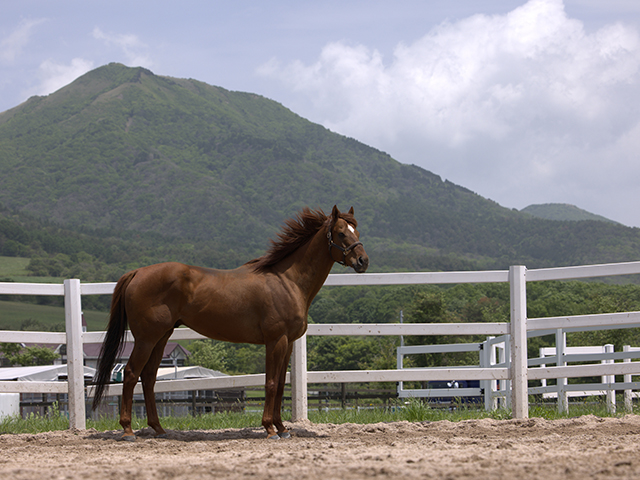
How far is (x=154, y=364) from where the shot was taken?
18.9ft

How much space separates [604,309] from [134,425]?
5607 cm

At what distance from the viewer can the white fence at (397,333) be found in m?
6.16

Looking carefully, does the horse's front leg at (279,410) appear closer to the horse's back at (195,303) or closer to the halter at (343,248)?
the horse's back at (195,303)

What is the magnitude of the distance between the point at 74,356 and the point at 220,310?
5.86 ft

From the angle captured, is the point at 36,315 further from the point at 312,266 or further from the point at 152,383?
the point at 312,266

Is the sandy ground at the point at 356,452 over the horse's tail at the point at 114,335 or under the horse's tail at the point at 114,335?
under

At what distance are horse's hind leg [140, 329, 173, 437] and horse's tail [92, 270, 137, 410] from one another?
0.31 meters

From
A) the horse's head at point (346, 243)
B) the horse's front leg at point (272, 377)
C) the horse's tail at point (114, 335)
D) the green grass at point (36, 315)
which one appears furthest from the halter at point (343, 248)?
the green grass at point (36, 315)

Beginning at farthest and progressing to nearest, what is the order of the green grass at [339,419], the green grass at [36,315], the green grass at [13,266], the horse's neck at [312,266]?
the green grass at [13,266] → the green grass at [36,315] → the green grass at [339,419] → the horse's neck at [312,266]

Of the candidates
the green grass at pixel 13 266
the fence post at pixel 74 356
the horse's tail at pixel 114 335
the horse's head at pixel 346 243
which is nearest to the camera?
the horse's head at pixel 346 243

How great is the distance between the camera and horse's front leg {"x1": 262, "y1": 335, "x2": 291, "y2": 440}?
17.6 ft

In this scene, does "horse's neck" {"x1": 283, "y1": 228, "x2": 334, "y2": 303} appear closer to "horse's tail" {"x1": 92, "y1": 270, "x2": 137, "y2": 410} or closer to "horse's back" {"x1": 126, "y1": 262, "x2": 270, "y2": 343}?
"horse's back" {"x1": 126, "y1": 262, "x2": 270, "y2": 343}

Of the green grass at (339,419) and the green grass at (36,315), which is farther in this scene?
the green grass at (36,315)

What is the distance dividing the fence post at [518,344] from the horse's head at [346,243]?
1.73m
